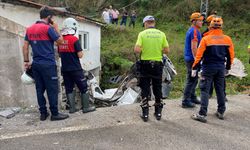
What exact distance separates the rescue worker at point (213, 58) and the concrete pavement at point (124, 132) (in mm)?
458

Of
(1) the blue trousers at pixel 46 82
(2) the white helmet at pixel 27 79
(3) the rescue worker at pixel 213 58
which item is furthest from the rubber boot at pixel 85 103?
(3) the rescue worker at pixel 213 58

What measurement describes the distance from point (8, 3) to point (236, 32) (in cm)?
1742

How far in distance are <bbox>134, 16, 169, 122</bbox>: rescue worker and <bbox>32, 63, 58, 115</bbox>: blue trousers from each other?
1479mm

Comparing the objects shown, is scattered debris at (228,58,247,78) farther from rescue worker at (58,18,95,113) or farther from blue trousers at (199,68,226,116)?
rescue worker at (58,18,95,113)

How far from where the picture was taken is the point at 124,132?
496cm

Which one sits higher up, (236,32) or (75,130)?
(236,32)

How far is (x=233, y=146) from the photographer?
4574 millimetres

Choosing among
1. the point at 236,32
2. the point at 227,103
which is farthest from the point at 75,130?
the point at 236,32

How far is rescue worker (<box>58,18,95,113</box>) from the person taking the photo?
5.43 meters

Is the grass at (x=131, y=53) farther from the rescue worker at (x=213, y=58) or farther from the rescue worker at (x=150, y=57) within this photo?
the rescue worker at (x=150, y=57)

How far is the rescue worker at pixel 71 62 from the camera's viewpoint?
5429mm

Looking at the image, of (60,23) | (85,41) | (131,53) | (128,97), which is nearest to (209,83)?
(128,97)

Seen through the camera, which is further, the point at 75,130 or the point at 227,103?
the point at 227,103

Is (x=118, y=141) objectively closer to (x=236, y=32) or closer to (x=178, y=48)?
(x=178, y=48)
